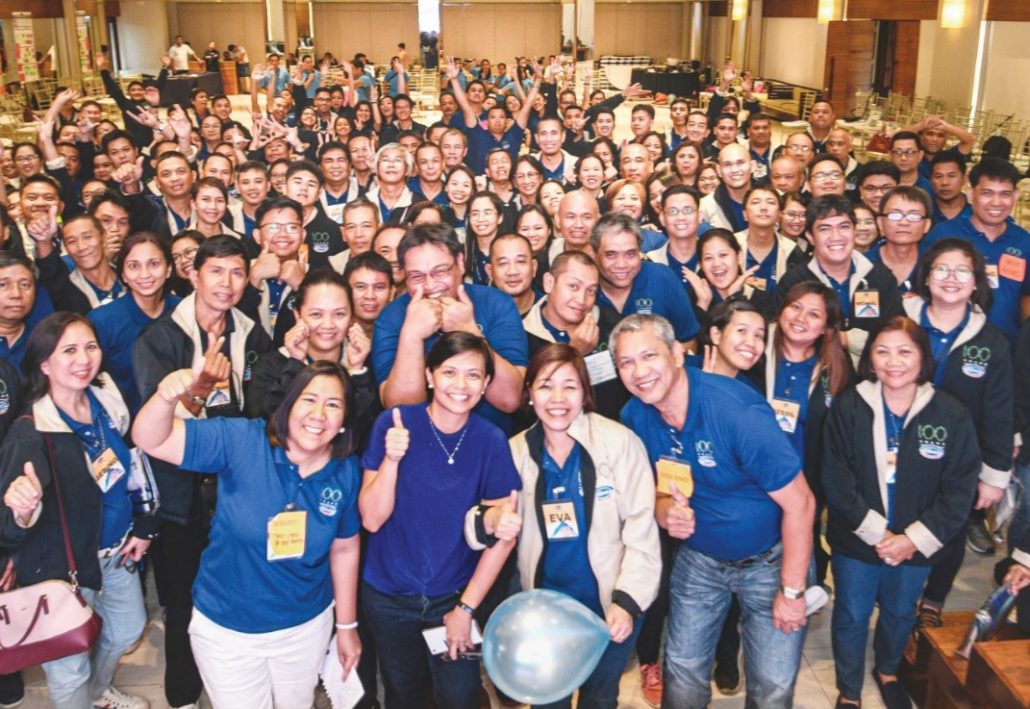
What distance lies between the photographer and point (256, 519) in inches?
106

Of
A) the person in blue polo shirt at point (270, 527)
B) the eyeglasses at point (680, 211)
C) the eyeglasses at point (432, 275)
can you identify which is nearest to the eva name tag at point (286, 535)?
the person in blue polo shirt at point (270, 527)

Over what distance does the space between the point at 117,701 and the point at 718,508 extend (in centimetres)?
235

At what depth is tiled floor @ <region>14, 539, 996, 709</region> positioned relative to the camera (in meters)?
3.54

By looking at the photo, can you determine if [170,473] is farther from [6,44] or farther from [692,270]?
[6,44]

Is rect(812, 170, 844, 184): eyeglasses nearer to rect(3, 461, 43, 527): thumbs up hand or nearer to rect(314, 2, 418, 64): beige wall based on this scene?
rect(3, 461, 43, 527): thumbs up hand

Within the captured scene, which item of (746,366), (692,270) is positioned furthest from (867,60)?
(746,366)

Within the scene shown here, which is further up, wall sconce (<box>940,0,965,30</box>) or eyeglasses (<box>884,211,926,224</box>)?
wall sconce (<box>940,0,965,30</box>)

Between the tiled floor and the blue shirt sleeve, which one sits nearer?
the blue shirt sleeve

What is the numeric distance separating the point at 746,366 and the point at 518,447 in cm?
97

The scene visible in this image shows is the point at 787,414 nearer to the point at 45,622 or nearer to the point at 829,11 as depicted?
the point at 45,622

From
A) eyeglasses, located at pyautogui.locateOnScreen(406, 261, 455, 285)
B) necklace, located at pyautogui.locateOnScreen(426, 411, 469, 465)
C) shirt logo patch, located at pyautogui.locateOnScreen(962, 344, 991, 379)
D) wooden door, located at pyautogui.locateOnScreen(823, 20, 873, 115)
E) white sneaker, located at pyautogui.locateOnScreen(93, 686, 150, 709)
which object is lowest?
white sneaker, located at pyautogui.locateOnScreen(93, 686, 150, 709)

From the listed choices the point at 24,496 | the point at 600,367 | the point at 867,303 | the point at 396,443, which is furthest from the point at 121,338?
the point at 867,303

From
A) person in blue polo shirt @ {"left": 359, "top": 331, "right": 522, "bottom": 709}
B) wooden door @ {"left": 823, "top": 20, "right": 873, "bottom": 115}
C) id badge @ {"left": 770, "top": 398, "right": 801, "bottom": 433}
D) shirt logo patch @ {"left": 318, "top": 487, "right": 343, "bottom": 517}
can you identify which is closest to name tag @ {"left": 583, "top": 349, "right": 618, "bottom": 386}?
id badge @ {"left": 770, "top": 398, "right": 801, "bottom": 433}

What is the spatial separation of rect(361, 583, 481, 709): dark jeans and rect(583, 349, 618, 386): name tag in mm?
1050
